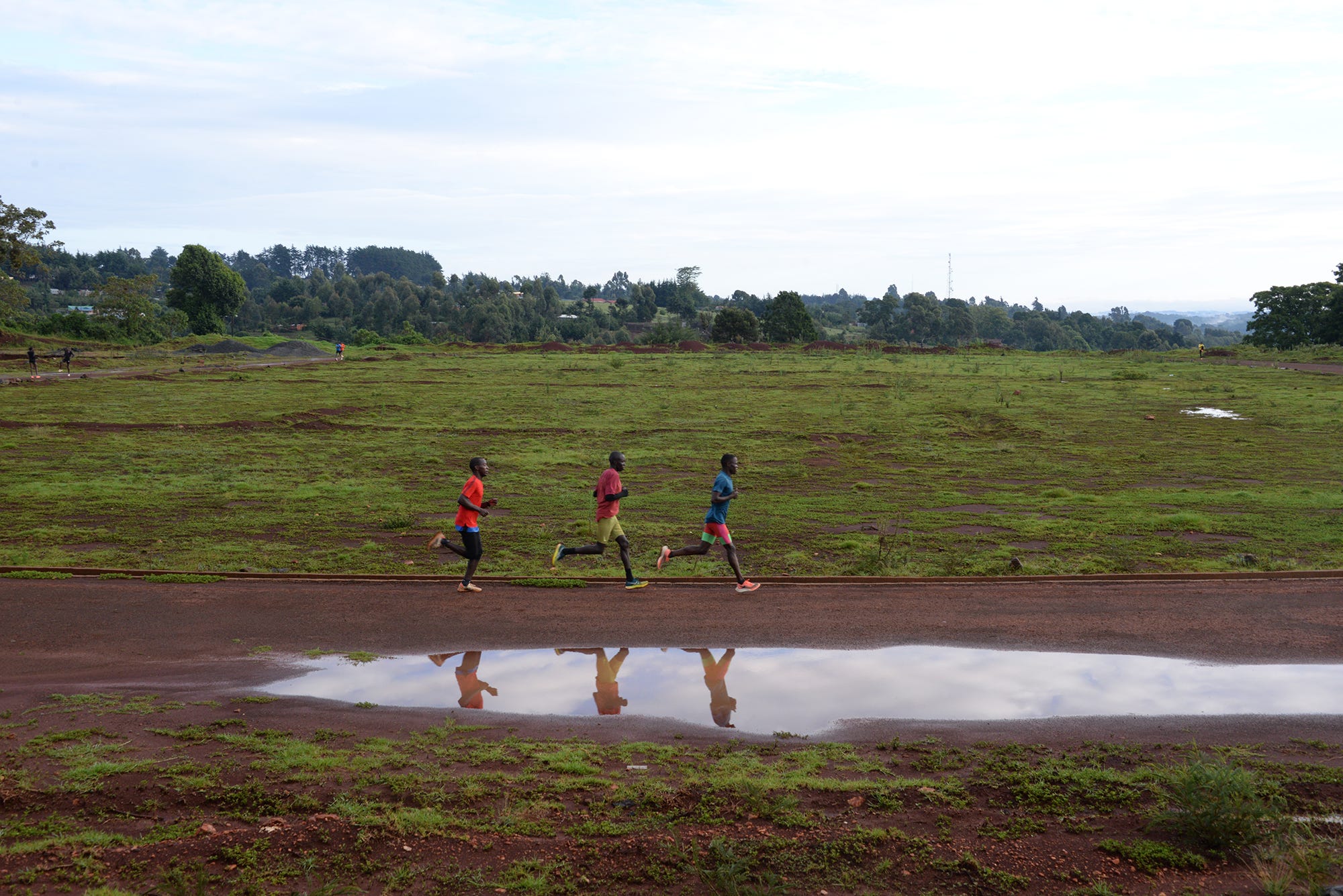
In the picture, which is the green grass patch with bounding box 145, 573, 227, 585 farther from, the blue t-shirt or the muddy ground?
the blue t-shirt

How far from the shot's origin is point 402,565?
→ 45.3 feet

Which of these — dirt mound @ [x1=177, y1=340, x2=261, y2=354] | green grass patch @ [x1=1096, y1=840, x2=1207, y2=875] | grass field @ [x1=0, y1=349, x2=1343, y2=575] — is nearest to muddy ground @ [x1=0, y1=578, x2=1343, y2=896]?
green grass patch @ [x1=1096, y1=840, x2=1207, y2=875]

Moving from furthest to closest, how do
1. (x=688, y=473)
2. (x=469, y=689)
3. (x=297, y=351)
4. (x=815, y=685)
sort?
(x=297, y=351) → (x=688, y=473) → (x=815, y=685) → (x=469, y=689)

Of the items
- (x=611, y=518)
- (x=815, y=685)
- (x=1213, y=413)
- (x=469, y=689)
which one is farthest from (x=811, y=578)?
(x=1213, y=413)

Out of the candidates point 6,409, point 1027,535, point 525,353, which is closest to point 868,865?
point 1027,535

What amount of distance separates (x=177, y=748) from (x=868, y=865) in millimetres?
5338

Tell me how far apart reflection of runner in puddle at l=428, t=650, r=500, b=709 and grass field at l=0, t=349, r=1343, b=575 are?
3345 mm

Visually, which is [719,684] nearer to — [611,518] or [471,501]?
[611,518]

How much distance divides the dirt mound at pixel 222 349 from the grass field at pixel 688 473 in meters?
31.1

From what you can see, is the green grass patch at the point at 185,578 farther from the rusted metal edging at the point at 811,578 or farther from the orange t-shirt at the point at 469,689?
the orange t-shirt at the point at 469,689

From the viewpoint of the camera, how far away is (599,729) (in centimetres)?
814

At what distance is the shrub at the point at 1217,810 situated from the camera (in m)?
6.11

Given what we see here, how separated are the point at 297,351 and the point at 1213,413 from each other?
216 feet

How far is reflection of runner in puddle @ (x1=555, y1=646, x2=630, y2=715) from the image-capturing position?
8.70m
